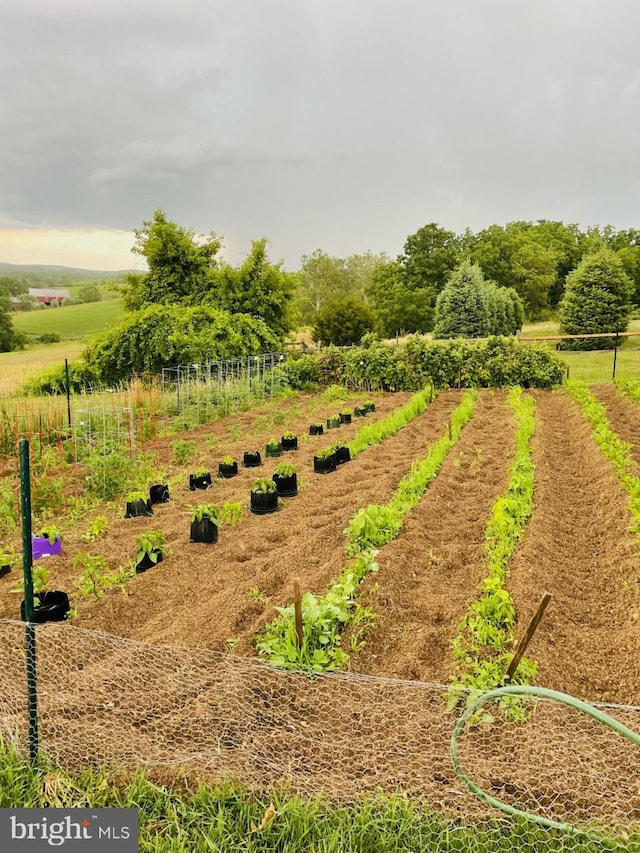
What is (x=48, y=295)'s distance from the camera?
63562 millimetres

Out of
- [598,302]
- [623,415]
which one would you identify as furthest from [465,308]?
[623,415]

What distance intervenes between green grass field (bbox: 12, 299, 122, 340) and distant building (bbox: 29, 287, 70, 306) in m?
4.20

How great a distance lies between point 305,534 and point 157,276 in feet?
58.1

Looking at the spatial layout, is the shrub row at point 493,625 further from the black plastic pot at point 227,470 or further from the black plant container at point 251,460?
the black plant container at point 251,460

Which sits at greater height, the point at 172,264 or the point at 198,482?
the point at 172,264

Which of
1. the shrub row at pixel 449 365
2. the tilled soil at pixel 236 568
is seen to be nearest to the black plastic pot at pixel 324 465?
the tilled soil at pixel 236 568

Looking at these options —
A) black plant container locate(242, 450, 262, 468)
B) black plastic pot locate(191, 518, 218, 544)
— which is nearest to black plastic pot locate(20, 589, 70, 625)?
black plastic pot locate(191, 518, 218, 544)

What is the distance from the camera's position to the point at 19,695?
3.46 m

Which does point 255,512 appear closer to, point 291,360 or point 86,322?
point 291,360

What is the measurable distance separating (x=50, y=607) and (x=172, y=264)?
18.4 metres

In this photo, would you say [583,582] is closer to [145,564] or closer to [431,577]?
[431,577]

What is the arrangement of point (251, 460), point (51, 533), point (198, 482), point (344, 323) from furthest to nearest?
point (344, 323), point (251, 460), point (198, 482), point (51, 533)

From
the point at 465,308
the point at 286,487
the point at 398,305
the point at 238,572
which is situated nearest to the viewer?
the point at 238,572

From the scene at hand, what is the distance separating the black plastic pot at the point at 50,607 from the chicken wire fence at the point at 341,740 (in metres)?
0.68
